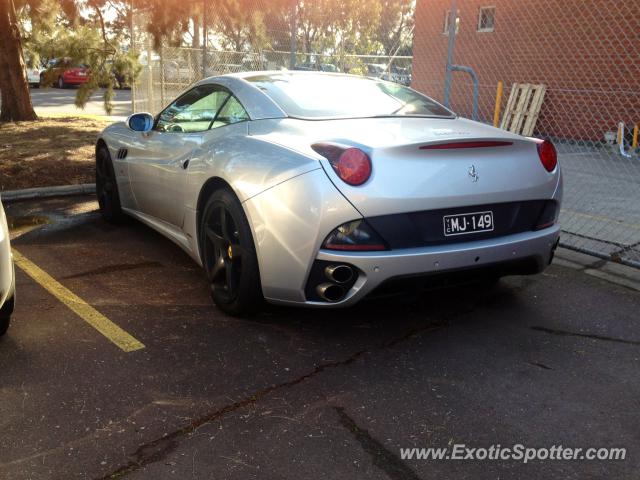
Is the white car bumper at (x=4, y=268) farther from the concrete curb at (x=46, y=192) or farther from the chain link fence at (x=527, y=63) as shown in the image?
the chain link fence at (x=527, y=63)

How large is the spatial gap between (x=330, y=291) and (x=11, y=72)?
12.0m

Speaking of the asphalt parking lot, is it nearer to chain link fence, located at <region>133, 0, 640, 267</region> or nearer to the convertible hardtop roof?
the convertible hardtop roof

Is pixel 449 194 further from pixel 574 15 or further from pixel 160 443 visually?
pixel 574 15

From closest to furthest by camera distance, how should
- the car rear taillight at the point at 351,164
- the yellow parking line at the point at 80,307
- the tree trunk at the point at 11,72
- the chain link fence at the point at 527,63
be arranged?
Result: the car rear taillight at the point at 351,164
the yellow parking line at the point at 80,307
the chain link fence at the point at 527,63
the tree trunk at the point at 11,72

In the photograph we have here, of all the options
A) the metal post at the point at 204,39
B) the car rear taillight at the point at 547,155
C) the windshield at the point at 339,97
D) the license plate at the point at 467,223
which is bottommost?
the license plate at the point at 467,223

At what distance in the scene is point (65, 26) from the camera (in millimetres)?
11633

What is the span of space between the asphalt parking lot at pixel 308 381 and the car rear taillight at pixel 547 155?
94cm

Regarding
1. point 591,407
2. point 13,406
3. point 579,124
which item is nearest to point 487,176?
point 591,407

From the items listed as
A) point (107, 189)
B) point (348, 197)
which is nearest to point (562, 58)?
point (107, 189)

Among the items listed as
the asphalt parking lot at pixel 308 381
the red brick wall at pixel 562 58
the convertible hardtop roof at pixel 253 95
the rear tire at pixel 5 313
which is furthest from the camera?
the red brick wall at pixel 562 58

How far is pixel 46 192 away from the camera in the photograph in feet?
24.8

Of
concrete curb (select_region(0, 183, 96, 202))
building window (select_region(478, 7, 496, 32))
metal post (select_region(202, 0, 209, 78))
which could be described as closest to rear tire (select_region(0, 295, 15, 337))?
concrete curb (select_region(0, 183, 96, 202))

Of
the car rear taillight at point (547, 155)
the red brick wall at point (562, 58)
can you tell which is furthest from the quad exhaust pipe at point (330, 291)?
the red brick wall at point (562, 58)

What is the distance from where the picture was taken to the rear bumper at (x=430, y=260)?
3299 millimetres
